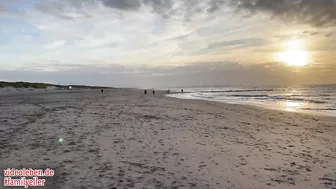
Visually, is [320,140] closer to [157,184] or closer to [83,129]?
[157,184]

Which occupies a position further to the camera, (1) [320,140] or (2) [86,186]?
(1) [320,140]

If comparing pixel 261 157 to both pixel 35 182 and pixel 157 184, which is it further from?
pixel 35 182

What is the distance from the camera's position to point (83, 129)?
12969 mm

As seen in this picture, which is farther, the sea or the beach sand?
the sea

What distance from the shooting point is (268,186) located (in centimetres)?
634

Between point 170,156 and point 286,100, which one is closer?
point 170,156

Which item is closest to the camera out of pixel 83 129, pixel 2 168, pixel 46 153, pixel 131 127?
pixel 2 168

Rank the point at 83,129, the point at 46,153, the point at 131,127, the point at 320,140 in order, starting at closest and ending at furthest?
the point at 46,153
the point at 320,140
the point at 83,129
the point at 131,127

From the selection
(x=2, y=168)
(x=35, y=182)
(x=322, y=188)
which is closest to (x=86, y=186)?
(x=35, y=182)

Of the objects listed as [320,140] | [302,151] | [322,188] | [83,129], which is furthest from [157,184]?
[320,140]

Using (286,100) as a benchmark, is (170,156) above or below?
above

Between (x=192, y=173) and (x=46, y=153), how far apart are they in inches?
209

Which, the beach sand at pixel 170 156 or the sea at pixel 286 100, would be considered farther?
the sea at pixel 286 100

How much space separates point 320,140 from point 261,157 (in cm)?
528
